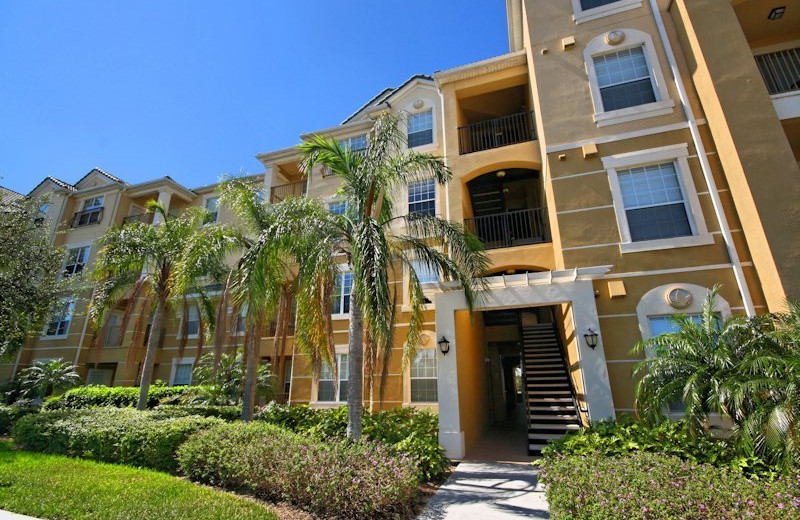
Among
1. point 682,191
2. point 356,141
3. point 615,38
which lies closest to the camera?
point 682,191

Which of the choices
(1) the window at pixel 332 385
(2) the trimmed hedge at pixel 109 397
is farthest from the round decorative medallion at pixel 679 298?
(2) the trimmed hedge at pixel 109 397

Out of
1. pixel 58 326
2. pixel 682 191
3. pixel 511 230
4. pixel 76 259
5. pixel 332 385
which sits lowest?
pixel 332 385

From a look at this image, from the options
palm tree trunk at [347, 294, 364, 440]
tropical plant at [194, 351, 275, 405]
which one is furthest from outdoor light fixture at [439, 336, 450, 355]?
tropical plant at [194, 351, 275, 405]

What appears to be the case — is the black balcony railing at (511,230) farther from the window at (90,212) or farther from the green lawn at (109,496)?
the window at (90,212)

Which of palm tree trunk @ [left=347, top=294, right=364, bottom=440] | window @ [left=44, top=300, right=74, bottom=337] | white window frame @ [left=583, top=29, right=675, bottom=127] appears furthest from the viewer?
window @ [left=44, top=300, right=74, bottom=337]

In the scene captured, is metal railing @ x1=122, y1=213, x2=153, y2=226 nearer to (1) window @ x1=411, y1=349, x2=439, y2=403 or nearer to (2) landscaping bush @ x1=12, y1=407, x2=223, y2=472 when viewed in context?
(2) landscaping bush @ x1=12, y1=407, x2=223, y2=472

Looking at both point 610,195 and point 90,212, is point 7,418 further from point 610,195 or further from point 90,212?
point 610,195

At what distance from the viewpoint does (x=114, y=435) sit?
8781 mm

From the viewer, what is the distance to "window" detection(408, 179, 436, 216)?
581 inches

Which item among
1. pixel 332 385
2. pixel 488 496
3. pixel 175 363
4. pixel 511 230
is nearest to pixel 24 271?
pixel 175 363

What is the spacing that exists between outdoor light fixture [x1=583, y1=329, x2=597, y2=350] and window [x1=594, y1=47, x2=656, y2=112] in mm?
6627

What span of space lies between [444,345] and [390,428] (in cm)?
245

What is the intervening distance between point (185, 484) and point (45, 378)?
614 inches

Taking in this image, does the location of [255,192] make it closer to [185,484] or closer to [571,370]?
[185,484]
